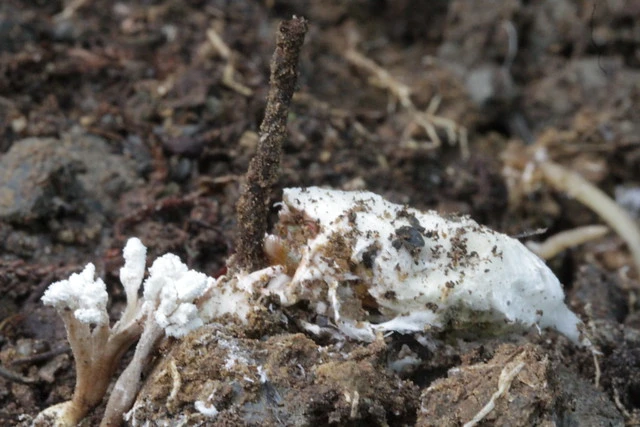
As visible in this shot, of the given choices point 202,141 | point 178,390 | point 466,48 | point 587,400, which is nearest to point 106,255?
point 202,141

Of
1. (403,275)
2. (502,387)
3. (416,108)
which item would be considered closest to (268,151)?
(403,275)

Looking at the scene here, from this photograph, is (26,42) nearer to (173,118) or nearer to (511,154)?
(173,118)

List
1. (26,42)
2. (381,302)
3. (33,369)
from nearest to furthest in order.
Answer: (381,302) < (33,369) < (26,42)

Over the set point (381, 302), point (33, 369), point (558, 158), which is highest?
point (381, 302)

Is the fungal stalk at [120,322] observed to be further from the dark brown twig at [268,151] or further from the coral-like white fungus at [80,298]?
the dark brown twig at [268,151]

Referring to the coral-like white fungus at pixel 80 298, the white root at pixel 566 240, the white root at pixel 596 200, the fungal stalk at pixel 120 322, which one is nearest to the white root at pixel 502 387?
the fungal stalk at pixel 120 322

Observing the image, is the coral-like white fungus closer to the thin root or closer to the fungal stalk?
the fungal stalk
